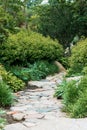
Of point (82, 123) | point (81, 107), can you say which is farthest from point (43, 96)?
point (82, 123)

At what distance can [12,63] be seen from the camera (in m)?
13.9

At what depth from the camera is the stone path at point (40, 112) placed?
634cm

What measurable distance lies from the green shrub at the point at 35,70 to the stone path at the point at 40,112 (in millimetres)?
538

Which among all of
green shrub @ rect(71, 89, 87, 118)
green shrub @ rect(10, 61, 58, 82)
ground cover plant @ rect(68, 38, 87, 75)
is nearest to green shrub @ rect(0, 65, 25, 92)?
green shrub @ rect(10, 61, 58, 82)

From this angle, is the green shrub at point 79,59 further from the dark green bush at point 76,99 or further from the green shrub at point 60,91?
the dark green bush at point 76,99

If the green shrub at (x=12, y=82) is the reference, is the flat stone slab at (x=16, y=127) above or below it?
above

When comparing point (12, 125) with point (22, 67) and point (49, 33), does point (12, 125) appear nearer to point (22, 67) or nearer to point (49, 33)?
point (22, 67)

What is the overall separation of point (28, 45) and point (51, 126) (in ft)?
27.7

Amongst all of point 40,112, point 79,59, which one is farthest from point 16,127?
point 79,59

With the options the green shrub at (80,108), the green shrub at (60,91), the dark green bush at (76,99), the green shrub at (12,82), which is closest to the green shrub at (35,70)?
the green shrub at (12,82)

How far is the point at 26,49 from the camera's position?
46.9ft

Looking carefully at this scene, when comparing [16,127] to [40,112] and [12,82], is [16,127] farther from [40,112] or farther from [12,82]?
[12,82]

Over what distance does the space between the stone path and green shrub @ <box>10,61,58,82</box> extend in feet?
1.76

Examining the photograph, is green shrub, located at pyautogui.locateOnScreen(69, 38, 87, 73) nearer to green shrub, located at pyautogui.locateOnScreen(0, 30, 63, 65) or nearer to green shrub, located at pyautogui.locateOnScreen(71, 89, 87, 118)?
green shrub, located at pyautogui.locateOnScreen(0, 30, 63, 65)
